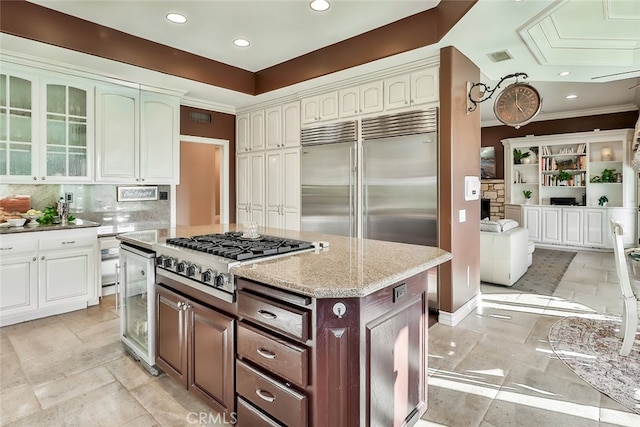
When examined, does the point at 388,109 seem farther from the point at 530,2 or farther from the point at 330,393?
the point at 330,393

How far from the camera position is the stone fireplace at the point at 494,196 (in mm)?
8508

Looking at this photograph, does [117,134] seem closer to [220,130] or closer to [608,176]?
[220,130]

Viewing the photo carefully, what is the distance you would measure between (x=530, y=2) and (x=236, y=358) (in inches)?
121

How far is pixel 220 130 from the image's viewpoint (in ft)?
18.3

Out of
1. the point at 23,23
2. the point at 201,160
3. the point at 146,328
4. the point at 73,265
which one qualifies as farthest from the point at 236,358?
the point at 201,160

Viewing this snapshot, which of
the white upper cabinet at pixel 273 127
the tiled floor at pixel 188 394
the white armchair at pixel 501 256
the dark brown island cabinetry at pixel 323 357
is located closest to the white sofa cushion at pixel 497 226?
the white armchair at pixel 501 256

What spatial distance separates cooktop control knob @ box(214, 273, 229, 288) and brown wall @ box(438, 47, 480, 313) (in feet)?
7.78

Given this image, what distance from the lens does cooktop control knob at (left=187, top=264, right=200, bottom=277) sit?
6.23 feet

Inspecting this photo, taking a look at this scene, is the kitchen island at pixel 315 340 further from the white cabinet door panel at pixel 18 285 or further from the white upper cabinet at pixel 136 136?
the white upper cabinet at pixel 136 136

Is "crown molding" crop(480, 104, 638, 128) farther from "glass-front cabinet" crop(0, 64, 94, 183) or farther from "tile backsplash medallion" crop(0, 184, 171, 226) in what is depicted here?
"glass-front cabinet" crop(0, 64, 94, 183)

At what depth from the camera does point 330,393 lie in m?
1.39

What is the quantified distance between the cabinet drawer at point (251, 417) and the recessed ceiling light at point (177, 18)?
11.0 feet

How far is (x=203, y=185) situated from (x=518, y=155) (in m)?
7.23

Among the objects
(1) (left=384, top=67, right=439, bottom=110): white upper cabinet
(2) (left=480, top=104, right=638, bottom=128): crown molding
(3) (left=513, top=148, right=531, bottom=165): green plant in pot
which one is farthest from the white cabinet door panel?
(3) (left=513, top=148, right=531, bottom=165): green plant in pot
